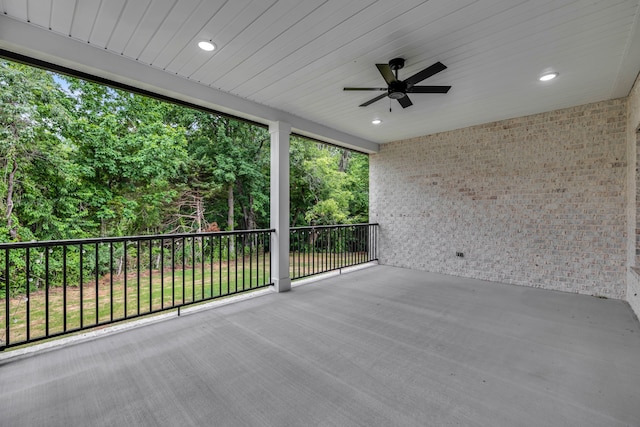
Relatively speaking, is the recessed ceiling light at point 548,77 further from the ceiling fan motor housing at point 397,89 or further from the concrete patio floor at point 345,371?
the concrete patio floor at point 345,371

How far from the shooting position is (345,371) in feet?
6.45

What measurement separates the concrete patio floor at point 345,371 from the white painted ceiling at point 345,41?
253 cm

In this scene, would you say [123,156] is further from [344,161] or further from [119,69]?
[344,161]

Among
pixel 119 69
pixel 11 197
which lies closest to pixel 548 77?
pixel 119 69

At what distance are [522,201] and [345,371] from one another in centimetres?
401

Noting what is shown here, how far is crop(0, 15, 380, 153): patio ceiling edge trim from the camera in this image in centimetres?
214

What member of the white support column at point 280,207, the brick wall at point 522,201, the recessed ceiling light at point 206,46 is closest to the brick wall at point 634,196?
the brick wall at point 522,201

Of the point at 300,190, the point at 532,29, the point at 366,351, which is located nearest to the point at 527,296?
the point at 366,351

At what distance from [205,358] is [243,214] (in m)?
7.61

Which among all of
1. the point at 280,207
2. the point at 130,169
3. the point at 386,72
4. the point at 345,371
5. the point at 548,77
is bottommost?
the point at 345,371

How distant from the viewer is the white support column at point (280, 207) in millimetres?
3998

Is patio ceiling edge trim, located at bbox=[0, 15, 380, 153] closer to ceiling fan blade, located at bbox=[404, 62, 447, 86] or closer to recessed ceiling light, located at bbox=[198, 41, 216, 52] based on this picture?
recessed ceiling light, located at bbox=[198, 41, 216, 52]

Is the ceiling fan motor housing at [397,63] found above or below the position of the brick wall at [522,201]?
above

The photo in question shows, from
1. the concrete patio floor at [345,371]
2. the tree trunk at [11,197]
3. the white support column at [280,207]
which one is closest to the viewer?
the concrete patio floor at [345,371]
